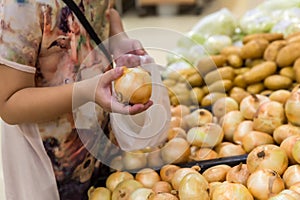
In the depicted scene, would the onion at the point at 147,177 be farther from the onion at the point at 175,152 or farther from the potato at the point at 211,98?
the potato at the point at 211,98

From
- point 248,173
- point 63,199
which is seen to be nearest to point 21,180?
point 63,199

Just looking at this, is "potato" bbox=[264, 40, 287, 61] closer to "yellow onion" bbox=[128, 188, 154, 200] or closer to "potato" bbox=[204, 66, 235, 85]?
"potato" bbox=[204, 66, 235, 85]

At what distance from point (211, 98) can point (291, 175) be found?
2.42ft

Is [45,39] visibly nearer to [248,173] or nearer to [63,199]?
[63,199]

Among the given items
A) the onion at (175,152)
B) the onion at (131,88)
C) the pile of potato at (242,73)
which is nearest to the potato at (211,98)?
the pile of potato at (242,73)

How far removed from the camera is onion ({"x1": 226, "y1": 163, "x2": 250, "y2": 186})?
1.12 metres

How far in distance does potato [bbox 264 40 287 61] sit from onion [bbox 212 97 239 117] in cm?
32

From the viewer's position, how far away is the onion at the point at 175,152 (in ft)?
4.27

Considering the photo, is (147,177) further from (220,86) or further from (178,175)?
(220,86)

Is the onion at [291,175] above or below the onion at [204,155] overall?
above

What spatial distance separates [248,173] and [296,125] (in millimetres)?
291

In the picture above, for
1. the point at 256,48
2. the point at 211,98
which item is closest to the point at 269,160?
the point at 211,98

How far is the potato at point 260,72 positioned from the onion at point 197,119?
395 mm

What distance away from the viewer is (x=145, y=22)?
5398 millimetres
